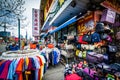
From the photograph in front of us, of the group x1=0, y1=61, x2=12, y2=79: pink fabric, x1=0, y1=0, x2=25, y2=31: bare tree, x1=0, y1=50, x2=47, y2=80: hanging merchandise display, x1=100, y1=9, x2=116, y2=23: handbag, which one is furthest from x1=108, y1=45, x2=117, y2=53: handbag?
x1=0, y1=0, x2=25, y2=31: bare tree

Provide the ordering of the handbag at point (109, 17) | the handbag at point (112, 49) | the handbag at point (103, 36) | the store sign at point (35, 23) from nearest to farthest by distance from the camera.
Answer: the handbag at point (112, 49) → the handbag at point (103, 36) → the handbag at point (109, 17) → the store sign at point (35, 23)

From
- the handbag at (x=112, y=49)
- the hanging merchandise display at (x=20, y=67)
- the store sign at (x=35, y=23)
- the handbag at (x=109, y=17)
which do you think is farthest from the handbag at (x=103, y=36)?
the store sign at (x=35, y=23)

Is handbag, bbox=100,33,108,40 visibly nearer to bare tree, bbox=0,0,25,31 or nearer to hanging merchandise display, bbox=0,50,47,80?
hanging merchandise display, bbox=0,50,47,80

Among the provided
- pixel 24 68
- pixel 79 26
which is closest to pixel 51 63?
pixel 79 26

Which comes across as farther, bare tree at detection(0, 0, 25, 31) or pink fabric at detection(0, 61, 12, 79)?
bare tree at detection(0, 0, 25, 31)

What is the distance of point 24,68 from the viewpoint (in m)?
3.47

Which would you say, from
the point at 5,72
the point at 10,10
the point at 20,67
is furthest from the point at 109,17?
the point at 10,10

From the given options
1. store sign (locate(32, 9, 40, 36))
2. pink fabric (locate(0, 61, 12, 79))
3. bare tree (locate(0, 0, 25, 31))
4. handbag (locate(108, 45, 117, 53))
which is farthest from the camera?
store sign (locate(32, 9, 40, 36))

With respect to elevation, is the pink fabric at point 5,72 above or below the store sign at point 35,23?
below

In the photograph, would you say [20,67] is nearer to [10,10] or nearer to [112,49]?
[112,49]

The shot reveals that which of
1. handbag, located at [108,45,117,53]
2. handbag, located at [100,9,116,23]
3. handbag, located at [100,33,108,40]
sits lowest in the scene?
handbag, located at [108,45,117,53]

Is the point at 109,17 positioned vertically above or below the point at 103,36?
above

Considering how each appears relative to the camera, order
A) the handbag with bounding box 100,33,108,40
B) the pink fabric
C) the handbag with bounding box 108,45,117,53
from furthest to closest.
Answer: the handbag with bounding box 100,33,108,40
the handbag with bounding box 108,45,117,53
the pink fabric

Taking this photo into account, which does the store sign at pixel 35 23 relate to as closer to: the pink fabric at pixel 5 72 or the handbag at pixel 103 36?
the handbag at pixel 103 36
